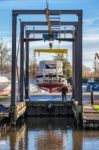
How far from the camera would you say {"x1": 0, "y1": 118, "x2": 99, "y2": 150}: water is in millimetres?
34938

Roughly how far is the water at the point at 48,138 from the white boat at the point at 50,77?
42.4ft

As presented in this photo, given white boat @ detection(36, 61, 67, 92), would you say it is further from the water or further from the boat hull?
the water

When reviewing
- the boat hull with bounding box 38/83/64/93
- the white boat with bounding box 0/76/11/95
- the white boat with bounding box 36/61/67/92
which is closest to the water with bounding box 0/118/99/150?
the boat hull with bounding box 38/83/64/93

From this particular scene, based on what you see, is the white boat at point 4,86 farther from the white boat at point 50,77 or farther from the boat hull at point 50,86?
the boat hull at point 50,86

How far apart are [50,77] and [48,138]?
25.1m

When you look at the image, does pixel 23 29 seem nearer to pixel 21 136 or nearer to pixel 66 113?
pixel 66 113

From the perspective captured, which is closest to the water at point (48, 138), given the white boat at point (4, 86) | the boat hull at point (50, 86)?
the boat hull at point (50, 86)

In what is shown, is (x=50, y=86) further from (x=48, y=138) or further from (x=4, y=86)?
(x=4, y=86)

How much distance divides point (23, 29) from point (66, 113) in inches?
353

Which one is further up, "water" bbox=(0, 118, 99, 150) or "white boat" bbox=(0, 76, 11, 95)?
"white boat" bbox=(0, 76, 11, 95)

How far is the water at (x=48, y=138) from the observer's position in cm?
3494

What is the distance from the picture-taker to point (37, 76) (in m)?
64.4

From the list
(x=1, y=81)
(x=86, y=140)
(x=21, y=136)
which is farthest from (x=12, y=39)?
(x=1, y=81)

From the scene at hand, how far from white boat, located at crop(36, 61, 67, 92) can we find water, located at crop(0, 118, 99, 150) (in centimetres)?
1293
